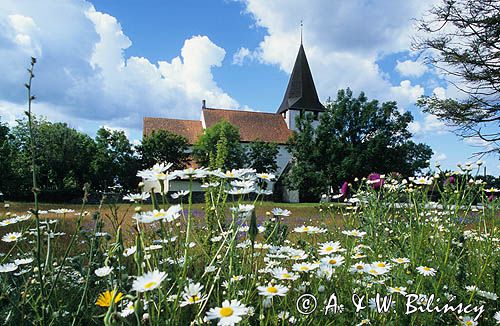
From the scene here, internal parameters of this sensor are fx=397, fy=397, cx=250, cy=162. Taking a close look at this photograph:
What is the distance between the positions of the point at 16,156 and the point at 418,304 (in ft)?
119

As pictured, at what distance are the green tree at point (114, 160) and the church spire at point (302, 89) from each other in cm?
1786

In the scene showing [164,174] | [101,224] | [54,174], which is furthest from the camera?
[54,174]

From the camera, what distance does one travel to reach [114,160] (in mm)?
33094

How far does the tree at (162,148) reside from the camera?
108 feet

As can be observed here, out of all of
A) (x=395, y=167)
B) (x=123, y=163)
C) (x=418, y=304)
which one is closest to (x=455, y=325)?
(x=418, y=304)

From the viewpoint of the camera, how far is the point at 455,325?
65.5 inches

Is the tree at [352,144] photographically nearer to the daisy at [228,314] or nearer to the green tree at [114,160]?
the green tree at [114,160]

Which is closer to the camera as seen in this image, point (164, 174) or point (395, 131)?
point (164, 174)

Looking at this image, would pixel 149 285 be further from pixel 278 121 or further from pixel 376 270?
pixel 278 121

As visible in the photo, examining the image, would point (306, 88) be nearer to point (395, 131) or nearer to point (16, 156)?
point (395, 131)

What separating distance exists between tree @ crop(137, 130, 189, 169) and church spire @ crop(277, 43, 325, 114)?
14465mm

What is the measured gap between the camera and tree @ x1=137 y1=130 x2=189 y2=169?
108 feet

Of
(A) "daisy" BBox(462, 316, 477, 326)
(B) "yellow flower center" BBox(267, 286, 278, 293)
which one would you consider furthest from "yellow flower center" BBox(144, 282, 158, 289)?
(A) "daisy" BBox(462, 316, 477, 326)

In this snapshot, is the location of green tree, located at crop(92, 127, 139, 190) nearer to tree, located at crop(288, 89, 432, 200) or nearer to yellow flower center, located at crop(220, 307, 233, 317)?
tree, located at crop(288, 89, 432, 200)
